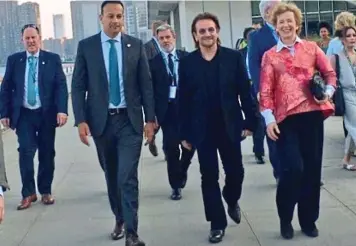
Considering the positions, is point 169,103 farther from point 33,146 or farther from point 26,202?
point 26,202

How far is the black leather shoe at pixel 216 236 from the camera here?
5223mm

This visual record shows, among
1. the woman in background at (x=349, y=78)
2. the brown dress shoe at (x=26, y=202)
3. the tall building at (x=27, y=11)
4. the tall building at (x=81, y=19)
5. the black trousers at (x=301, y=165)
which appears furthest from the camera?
the tall building at (x=81, y=19)

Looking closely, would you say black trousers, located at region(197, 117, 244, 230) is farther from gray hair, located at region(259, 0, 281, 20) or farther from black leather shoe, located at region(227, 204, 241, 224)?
gray hair, located at region(259, 0, 281, 20)

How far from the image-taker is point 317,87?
16.5 ft

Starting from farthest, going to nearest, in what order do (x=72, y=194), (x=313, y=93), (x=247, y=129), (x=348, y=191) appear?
1. (x=72, y=194)
2. (x=348, y=191)
3. (x=247, y=129)
4. (x=313, y=93)

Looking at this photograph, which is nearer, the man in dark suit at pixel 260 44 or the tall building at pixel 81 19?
the man in dark suit at pixel 260 44

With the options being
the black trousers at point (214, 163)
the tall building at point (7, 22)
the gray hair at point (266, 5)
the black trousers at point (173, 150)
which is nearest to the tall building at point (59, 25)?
the tall building at point (7, 22)

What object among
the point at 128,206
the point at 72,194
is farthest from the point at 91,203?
the point at 128,206

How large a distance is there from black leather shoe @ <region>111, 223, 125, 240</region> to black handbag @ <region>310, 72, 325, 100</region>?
2.02 metres

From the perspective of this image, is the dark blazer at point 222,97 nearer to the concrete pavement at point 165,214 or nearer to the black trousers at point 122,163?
the black trousers at point 122,163

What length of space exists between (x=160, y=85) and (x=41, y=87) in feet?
4.37

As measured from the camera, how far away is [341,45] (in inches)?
313

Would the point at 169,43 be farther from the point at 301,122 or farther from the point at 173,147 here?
the point at 301,122

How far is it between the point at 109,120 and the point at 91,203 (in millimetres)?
1933
